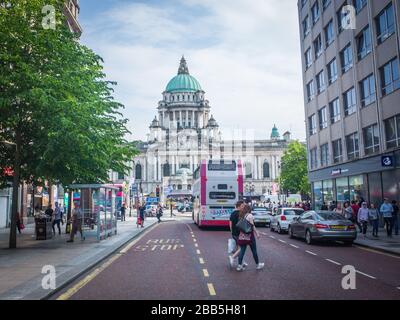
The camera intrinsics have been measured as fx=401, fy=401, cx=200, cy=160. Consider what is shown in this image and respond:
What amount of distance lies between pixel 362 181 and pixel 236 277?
20.8 metres

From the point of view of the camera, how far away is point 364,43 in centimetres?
A: 2764

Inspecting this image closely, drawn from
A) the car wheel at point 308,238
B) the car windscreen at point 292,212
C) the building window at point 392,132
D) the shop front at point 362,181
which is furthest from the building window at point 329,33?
the car wheel at point 308,238

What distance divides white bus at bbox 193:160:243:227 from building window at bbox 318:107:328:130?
517 inches

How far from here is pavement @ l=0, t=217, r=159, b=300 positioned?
8.52 metres

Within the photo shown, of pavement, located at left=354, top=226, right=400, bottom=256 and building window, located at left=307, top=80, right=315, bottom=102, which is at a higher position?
building window, located at left=307, top=80, right=315, bottom=102

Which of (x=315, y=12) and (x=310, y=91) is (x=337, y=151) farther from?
(x=315, y=12)

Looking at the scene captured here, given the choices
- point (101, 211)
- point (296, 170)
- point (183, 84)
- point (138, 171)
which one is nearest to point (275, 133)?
point (183, 84)

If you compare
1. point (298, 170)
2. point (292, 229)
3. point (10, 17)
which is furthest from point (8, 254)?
point (298, 170)

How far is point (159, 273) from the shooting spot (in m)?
10.8

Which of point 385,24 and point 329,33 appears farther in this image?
point 329,33

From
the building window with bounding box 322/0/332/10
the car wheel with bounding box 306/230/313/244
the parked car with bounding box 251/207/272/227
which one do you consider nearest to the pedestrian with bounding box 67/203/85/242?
the car wheel with bounding box 306/230/313/244

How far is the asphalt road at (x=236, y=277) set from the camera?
8.27 meters

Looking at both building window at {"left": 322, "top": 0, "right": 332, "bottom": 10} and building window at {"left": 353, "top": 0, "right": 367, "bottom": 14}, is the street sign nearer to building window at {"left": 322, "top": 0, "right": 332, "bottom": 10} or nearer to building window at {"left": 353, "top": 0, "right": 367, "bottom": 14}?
building window at {"left": 353, "top": 0, "right": 367, "bottom": 14}

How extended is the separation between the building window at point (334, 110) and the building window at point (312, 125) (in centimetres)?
383
